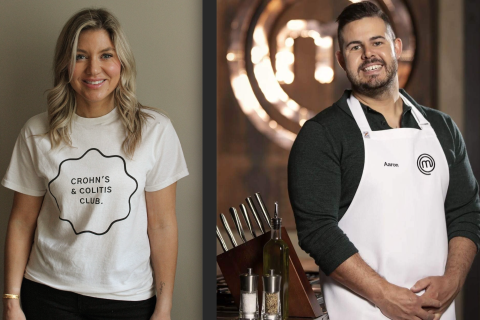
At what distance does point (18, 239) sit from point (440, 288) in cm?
101

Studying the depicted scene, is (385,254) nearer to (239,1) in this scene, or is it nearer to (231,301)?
(231,301)

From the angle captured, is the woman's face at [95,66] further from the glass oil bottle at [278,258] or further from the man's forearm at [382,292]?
the man's forearm at [382,292]

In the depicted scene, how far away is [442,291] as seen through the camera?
134cm

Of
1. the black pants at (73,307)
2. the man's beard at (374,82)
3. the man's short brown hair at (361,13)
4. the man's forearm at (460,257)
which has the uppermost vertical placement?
the man's short brown hair at (361,13)

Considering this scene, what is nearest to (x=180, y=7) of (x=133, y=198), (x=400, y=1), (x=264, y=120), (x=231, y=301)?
(x=133, y=198)

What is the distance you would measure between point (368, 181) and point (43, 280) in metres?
0.79

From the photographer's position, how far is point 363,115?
56.0 inches

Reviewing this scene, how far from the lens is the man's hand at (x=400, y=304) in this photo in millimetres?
1273

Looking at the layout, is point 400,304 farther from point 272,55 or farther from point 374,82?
point 272,55

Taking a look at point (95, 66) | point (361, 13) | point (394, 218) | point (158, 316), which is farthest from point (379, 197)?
point (95, 66)

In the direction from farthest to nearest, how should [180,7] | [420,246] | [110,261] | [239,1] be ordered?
[239,1], [180,7], [420,246], [110,261]

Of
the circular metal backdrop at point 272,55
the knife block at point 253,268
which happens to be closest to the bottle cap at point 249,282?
the knife block at point 253,268

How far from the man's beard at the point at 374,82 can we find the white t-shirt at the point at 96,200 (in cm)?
48

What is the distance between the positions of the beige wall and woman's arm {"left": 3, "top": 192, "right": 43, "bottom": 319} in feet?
1.07
